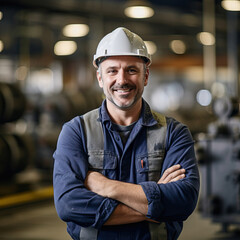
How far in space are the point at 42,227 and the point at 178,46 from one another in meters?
12.0

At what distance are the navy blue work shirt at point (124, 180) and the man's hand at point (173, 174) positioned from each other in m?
0.02

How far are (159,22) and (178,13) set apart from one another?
0.48m

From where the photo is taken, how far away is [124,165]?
1741 millimetres

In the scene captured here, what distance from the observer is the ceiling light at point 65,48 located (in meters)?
13.9

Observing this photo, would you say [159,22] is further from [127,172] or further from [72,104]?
[127,172]

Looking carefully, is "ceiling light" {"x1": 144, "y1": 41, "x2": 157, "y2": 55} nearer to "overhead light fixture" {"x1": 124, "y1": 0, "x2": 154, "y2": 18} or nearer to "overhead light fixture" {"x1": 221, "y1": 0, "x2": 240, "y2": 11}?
"overhead light fixture" {"x1": 221, "y1": 0, "x2": 240, "y2": 11}

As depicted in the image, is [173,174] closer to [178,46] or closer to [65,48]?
[65,48]

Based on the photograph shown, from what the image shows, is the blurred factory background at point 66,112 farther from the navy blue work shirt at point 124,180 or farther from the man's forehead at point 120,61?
the man's forehead at point 120,61

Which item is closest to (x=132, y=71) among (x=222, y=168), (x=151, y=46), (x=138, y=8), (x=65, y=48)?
(x=222, y=168)

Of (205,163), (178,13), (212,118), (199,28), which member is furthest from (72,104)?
(212,118)

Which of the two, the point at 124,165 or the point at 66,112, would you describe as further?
the point at 66,112

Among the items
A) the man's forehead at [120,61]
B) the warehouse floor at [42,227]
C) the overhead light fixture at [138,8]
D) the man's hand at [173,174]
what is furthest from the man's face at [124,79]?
the overhead light fixture at [138,8]

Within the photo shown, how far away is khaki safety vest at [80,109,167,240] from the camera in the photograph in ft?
5.64

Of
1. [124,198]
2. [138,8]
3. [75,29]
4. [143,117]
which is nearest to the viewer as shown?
[124,198]
